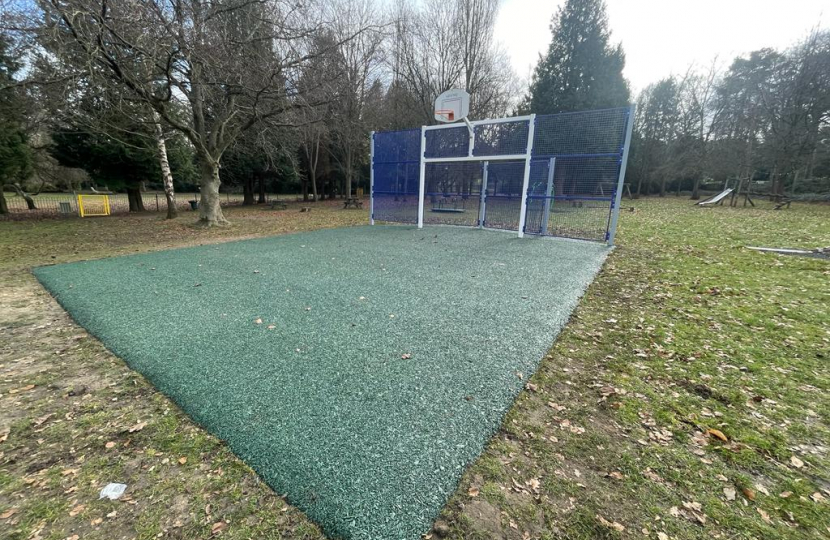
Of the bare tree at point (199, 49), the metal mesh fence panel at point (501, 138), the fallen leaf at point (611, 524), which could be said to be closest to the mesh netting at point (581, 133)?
the metal mesh fence panel at point (501, 138)

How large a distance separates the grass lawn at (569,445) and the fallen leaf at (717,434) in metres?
0.01

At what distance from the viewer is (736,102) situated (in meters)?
25.9

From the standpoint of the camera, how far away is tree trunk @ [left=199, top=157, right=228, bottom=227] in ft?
36.6

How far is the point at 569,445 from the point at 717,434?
1.00 metres

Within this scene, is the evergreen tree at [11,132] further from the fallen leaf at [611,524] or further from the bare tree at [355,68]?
the fallen leaf at [611,524]

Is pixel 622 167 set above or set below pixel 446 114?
below

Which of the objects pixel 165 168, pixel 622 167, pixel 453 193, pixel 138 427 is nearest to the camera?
pixel 138 427

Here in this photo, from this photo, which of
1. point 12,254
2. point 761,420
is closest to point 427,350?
point 761,420

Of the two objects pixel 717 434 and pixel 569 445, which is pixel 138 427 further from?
pixel 717 434

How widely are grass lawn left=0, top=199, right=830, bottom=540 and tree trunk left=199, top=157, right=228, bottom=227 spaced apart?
8182 millimetres

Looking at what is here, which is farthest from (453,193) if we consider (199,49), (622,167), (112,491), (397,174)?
(112,491)

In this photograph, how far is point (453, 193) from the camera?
1165 cm

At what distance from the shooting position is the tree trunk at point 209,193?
36.6 ft

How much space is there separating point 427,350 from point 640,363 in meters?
1.94
